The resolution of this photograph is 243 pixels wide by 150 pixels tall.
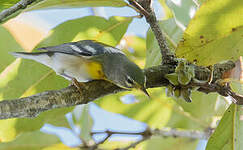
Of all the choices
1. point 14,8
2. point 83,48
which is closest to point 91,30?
point 83,48

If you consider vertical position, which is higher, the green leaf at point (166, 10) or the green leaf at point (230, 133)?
the green leaf at point (166, 10)

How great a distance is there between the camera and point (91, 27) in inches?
65.1

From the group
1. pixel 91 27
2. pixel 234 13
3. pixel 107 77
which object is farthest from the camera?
pixel 91 27

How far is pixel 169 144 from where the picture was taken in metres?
2.28

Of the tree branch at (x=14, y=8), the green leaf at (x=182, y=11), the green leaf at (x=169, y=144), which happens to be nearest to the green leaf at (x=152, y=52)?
the green leaf at (x=182, y=11)

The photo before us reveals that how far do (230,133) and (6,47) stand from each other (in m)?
1.09

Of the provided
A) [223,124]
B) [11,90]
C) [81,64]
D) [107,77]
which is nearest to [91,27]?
[81,64]

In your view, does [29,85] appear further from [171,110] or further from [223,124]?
[171,110]

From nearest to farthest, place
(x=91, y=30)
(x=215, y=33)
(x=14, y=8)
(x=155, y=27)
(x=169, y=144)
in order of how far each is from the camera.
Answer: (x=215, y=33), (x=14, y=8), (x=155, y=27), (x=91, y=30), (x=169, y=144)

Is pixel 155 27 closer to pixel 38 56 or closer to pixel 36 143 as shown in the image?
pixel 38 56

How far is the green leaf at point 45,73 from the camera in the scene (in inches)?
59.2

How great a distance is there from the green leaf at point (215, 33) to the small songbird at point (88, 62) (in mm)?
405

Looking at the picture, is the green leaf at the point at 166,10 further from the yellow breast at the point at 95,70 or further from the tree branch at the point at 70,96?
→ the tree branch at the point at 70,96

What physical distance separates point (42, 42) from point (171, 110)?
0.97 m
